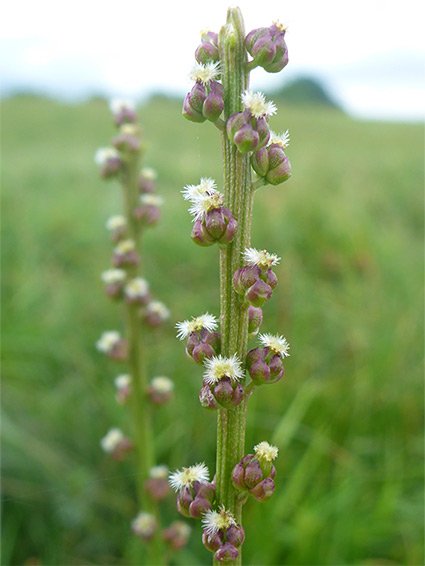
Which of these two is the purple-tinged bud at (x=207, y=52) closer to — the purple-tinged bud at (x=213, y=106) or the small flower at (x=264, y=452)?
the purple-tinged bud at (x=213, y=106)

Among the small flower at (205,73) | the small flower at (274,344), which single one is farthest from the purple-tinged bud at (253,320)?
the small flower at (205,73)

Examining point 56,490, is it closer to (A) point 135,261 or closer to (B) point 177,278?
(A) point 135,261

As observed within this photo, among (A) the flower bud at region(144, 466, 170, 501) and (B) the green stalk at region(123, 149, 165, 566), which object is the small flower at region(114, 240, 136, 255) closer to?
(B) the green stalk at region(123, 149, 165, 566)

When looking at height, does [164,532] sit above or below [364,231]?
below

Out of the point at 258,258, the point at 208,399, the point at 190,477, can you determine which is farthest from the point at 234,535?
the point at 258,258

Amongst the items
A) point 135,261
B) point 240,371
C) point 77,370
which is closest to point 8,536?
point 77,370
